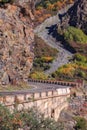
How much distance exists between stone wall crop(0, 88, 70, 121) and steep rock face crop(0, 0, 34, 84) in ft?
21.9

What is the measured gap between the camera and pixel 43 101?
153 feet

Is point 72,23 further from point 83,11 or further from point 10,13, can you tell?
point 10,13

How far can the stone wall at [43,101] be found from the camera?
35656mm

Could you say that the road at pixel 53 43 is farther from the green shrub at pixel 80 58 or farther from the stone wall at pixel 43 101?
the stone wall at pixel 43 101

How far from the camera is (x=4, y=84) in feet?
194

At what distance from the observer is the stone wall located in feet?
117

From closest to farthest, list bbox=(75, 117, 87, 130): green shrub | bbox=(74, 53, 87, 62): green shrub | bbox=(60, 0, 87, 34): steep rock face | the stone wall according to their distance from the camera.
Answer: the stone wall < bbox=(75, 117, 87, 130): green shrub < bbox=(74, 53, 87, 62): green shrub < bbox=(60, 0, 87, 34): steep rock face

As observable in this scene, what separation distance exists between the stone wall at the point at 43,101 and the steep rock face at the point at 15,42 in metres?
6.68

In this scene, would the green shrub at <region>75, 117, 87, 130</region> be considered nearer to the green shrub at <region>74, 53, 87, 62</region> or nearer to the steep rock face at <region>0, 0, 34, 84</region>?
the steep rock face at <region>0, 0, 34, 84</region>

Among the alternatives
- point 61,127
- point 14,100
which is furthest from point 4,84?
point 61,127

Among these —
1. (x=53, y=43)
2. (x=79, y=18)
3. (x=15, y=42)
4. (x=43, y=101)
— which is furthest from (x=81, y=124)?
(x=79, y=18)

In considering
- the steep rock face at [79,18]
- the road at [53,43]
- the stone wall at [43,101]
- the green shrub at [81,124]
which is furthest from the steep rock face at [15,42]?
the steep rock face at [79,18]

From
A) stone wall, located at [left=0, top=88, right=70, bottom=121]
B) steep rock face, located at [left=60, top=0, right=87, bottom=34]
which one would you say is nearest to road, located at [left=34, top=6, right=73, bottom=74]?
steep rock face, located at [left=60, top=0, right=87, bottom=34]

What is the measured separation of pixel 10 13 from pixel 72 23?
72610 millimetres
